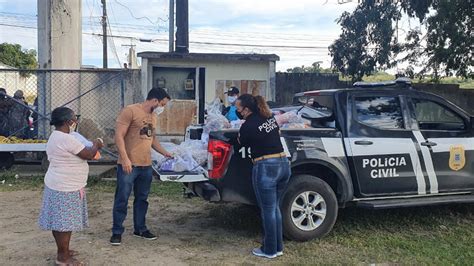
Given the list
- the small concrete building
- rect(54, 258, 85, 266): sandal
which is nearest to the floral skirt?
rect(54, 258, 85, 266): sandal

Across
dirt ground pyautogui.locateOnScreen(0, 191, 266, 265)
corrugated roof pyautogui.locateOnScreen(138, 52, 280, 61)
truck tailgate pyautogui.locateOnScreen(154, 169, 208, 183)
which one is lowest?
dirt ground pyautogui.locateOnScreen(0, 191, 266, 265)

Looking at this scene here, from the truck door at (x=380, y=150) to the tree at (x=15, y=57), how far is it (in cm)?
4115

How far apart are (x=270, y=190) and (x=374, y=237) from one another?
67.0 inches

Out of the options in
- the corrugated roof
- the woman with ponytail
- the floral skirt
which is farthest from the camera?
the corrugated roof

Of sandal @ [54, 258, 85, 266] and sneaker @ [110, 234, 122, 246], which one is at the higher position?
sneaker @ [110, 234, 122, 246]

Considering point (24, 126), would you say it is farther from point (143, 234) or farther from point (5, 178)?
point (143, 234)

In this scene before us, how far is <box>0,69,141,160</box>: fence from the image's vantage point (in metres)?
10.6

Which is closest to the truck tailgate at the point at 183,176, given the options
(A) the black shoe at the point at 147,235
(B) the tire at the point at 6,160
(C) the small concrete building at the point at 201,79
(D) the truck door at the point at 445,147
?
(A) the black shoe at the point at 147,235

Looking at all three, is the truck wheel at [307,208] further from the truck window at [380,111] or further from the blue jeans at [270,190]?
the truck window at [380,111]

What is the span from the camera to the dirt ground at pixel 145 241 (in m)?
5.46

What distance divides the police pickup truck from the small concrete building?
7341mm

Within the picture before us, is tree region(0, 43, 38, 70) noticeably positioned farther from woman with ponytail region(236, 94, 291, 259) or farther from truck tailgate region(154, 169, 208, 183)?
woman with ponytail region(236, 94, 291, 259)

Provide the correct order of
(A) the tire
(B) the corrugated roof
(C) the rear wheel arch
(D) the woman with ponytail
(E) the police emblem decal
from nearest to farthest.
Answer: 1. (D) the woman with ponytail
2. (C) the rear wheel arch
3. (E) the police emblem decal
4. (A) the tire
5. (B) the corrugated roof

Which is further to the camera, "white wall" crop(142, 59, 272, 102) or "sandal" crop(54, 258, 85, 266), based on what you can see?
"white wall" crop(142, 59, 272, 102)
